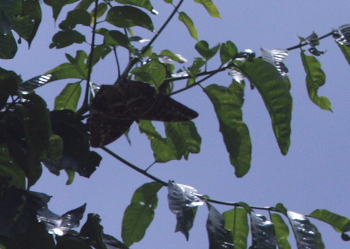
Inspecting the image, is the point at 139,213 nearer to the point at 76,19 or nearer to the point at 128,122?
the point at 128,122

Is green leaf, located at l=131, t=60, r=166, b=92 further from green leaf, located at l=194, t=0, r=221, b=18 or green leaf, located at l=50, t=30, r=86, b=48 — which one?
green leaf, located at l=194, t=0, r=221, b=18

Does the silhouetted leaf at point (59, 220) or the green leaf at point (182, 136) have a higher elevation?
the green leaf at point (182, 136)

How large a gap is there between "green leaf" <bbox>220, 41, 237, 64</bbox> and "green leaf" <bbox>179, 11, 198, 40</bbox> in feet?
1.72

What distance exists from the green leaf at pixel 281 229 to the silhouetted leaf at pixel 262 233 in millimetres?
152

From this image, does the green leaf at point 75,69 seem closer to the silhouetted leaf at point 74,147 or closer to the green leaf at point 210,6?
the silhouetted leaf at point 74,147

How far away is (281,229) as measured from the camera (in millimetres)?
1518

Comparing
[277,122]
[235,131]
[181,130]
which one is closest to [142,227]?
[181,130]

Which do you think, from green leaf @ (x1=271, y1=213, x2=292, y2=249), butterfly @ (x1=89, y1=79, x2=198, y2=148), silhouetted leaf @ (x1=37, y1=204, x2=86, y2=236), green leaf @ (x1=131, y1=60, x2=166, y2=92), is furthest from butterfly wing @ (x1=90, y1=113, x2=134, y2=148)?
green leaf @ (x1=271, y1=213, x2=292, y2=249)

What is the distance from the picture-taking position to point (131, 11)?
1663 millimetres

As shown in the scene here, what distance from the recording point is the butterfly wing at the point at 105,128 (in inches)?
54.3

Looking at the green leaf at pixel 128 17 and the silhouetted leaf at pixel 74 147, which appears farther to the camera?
the green leaf at pixel 128 17

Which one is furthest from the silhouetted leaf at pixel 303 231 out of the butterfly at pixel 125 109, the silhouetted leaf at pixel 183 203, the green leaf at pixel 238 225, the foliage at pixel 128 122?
the butterfly at pixel 125 109

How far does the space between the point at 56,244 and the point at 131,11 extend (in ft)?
2.62

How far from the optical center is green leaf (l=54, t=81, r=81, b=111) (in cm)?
192
